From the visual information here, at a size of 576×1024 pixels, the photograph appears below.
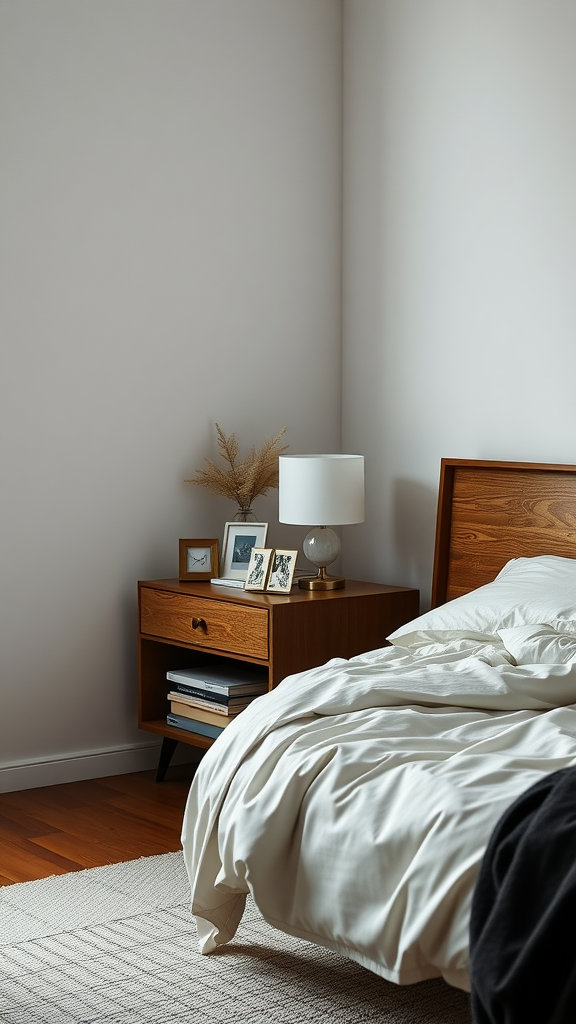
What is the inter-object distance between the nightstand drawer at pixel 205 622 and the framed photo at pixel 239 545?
9.2 inches

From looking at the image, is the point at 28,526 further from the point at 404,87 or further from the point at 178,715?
the point at 404,87

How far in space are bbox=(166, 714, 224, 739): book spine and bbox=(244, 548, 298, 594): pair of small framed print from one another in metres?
0.46

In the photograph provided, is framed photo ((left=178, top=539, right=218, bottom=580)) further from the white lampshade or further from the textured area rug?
the textured area rug

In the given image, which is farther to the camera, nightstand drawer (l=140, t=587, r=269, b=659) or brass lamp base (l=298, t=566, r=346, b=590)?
brass lamp base (l=298, t=566, r=346, b=590)

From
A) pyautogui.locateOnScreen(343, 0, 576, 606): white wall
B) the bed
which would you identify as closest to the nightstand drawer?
the bed

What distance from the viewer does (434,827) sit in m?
1.79

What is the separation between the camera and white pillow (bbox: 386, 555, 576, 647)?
2840 millimetres

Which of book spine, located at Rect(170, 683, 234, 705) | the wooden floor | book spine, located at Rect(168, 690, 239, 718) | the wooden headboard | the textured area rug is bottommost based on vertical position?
the wooden floor

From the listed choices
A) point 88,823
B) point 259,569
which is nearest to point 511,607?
point 259,569

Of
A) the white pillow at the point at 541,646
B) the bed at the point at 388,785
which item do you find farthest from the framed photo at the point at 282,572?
the white pillow at the point at 541,646

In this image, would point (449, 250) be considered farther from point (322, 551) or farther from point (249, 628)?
point (249, 628)

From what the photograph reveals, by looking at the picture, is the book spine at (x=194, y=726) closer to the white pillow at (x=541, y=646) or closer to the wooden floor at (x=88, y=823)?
the wooden floor at (x=88, y=823)

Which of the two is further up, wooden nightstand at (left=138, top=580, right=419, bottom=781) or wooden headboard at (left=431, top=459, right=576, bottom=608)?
wooden headboard at (left=431, top=459, right=576, bottom=608)

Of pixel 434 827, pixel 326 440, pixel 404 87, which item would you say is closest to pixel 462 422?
pixel 326 440
